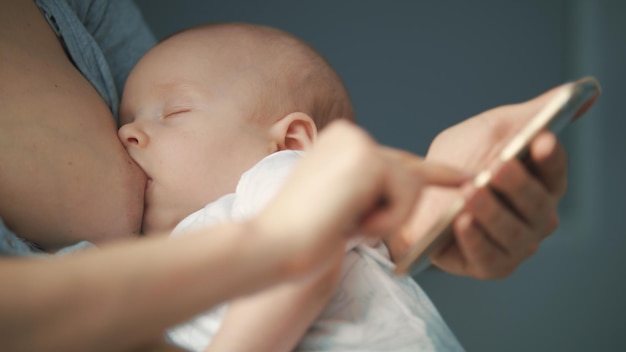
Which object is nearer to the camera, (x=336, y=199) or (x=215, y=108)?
(x=336, y=199)

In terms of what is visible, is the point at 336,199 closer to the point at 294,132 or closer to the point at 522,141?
the point at 522,141

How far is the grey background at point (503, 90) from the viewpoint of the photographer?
1.04m

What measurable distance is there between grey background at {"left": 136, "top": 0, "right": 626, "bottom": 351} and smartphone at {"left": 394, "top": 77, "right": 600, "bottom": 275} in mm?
667

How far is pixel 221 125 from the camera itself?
0.72m

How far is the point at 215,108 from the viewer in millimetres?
729

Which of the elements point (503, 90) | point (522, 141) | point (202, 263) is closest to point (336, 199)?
point (202, 263)

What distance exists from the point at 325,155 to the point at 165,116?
0.47m

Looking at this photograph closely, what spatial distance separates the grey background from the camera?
104 cm

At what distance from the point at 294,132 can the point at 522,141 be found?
372mm

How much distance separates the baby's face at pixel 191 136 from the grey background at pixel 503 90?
498 millimetres

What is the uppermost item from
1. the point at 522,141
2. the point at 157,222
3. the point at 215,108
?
the point at 522,141

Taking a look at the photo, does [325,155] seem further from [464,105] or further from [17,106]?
[464,105]

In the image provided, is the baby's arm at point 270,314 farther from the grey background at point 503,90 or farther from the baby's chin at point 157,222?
the grey background at point 503,90

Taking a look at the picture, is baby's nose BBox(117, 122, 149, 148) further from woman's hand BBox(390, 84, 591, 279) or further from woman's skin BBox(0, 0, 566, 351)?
woman's hand BBox(390, 84, 591, 279)
